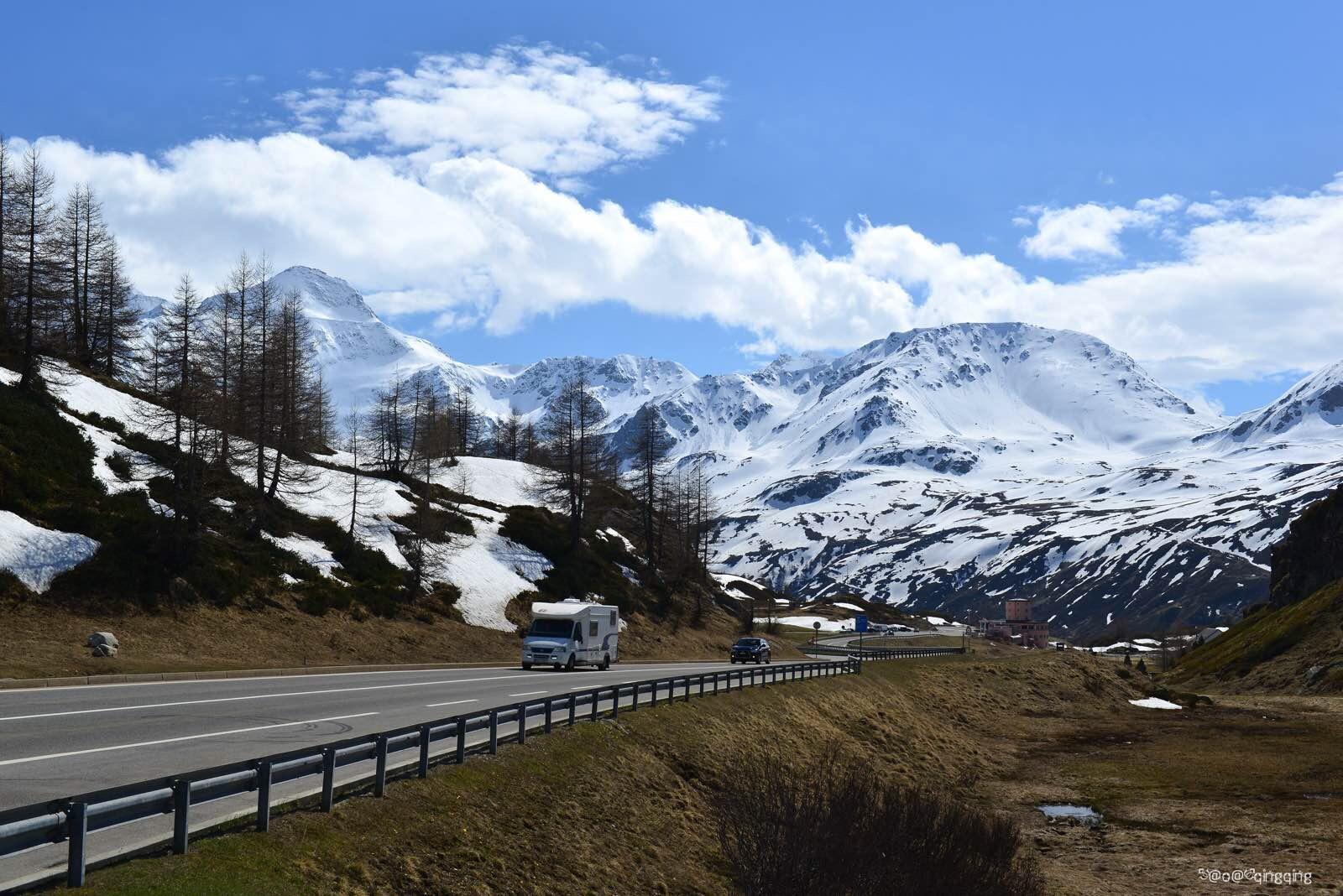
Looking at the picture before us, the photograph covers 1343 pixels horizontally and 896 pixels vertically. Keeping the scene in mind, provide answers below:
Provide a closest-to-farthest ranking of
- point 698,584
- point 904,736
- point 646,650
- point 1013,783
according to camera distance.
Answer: point 1013,783, point 904,736, point 646,650, point 698,584

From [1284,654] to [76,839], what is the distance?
9877 cm

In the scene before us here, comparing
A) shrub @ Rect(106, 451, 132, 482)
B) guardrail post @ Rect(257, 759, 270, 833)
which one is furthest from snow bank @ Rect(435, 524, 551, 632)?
guardrail post @ Rect(257, 759, 270, 833)

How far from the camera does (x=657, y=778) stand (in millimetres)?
24797

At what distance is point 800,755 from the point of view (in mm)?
34750

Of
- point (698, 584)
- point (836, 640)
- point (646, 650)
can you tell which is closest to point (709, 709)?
point (646, 650)

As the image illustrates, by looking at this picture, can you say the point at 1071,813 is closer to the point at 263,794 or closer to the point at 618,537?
the point at 263,794

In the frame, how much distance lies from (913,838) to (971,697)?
41439 mm

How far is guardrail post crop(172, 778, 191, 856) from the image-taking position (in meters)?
12.2

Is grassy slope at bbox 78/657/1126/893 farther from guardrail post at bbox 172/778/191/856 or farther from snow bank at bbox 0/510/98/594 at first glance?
snow bank at bbox 0/510/98/594

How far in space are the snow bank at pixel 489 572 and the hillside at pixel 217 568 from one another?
5.1 inches

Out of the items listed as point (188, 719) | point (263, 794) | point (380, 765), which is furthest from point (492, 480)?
point (263, 794)

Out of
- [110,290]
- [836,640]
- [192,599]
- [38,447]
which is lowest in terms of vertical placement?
[836,640]

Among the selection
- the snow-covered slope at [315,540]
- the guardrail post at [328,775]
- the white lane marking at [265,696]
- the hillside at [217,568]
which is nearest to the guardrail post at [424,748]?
the guardrail post at [328,775]

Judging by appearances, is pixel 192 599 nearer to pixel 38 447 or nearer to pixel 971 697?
pixel 38 447
